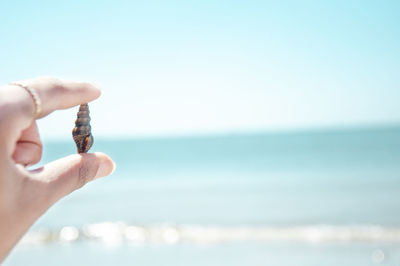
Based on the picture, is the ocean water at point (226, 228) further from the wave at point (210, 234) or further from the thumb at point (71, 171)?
the thumb at point (71, 171)

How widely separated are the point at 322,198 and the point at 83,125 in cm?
1492

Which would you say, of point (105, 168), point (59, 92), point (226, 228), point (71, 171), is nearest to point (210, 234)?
point (226, 228)

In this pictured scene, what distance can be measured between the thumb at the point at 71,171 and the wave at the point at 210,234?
356 inches

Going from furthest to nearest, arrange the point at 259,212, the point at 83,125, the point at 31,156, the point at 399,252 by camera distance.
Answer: the point at 259,212 → the point at 399,252 → the point at 83,125 → the point at 31,156

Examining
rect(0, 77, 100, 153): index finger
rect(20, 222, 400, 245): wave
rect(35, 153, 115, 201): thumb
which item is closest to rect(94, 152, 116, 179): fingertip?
rect(35, 153, 115, 201): thumb

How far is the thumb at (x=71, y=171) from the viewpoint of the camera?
1122 mm

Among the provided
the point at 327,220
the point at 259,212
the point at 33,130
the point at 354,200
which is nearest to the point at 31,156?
the point at 33,130

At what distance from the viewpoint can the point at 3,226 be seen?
1031 millimetres

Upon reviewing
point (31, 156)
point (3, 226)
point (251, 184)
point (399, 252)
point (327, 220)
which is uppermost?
point (251, 184)

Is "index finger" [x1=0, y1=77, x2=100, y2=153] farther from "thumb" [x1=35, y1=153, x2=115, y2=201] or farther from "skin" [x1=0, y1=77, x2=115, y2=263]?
"thumb" [x1=35, y1=153, x2=115, y2=201]

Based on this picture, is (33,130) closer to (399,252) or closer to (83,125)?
(83,125)

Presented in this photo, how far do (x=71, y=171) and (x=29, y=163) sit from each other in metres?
0.11

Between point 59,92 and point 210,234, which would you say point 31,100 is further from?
point 210,234

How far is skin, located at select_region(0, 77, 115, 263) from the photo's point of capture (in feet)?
3.27
